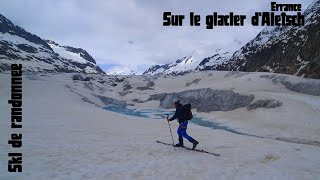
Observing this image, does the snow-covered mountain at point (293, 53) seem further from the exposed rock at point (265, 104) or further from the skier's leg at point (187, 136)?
the skier's leg at point (187, 136)

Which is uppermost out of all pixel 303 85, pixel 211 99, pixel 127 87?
pixel 127 87

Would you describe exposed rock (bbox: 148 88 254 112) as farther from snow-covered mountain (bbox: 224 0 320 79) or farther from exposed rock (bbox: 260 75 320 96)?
snow-covered mountain (bbox: 224 0 320 79)

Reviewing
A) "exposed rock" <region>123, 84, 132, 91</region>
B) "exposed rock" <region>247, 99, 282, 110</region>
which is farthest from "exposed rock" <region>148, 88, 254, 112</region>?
"exposed rock" <region>123, 84, 132, 91</region>

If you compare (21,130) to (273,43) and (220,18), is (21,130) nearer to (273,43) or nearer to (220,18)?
(220,18)

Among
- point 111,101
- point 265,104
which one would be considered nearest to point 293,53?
point 111,101

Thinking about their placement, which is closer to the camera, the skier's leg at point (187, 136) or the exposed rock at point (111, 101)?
the skier's leg at point (187, 136)

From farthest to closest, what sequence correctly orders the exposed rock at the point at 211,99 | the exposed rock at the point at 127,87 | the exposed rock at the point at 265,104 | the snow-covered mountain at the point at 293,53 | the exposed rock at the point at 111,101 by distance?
the exposed rock at the point at 127,87
the snow-covered mountain at the point at 293,53
the exposed rock at the point at 111,101
the exposed rock at the point at 211,99
the exposed rock at the point at 265,104

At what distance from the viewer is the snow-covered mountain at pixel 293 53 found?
85.2 meters

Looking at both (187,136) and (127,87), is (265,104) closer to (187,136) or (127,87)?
(187,136)

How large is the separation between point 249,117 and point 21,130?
30.1 metres

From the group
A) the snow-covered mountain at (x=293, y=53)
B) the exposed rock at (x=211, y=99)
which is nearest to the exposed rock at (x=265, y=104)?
the exposed rock at (x=211, y=99)

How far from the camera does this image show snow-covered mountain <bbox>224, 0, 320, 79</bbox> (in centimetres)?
8521

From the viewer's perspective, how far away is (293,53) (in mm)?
101688

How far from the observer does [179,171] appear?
11844mm
